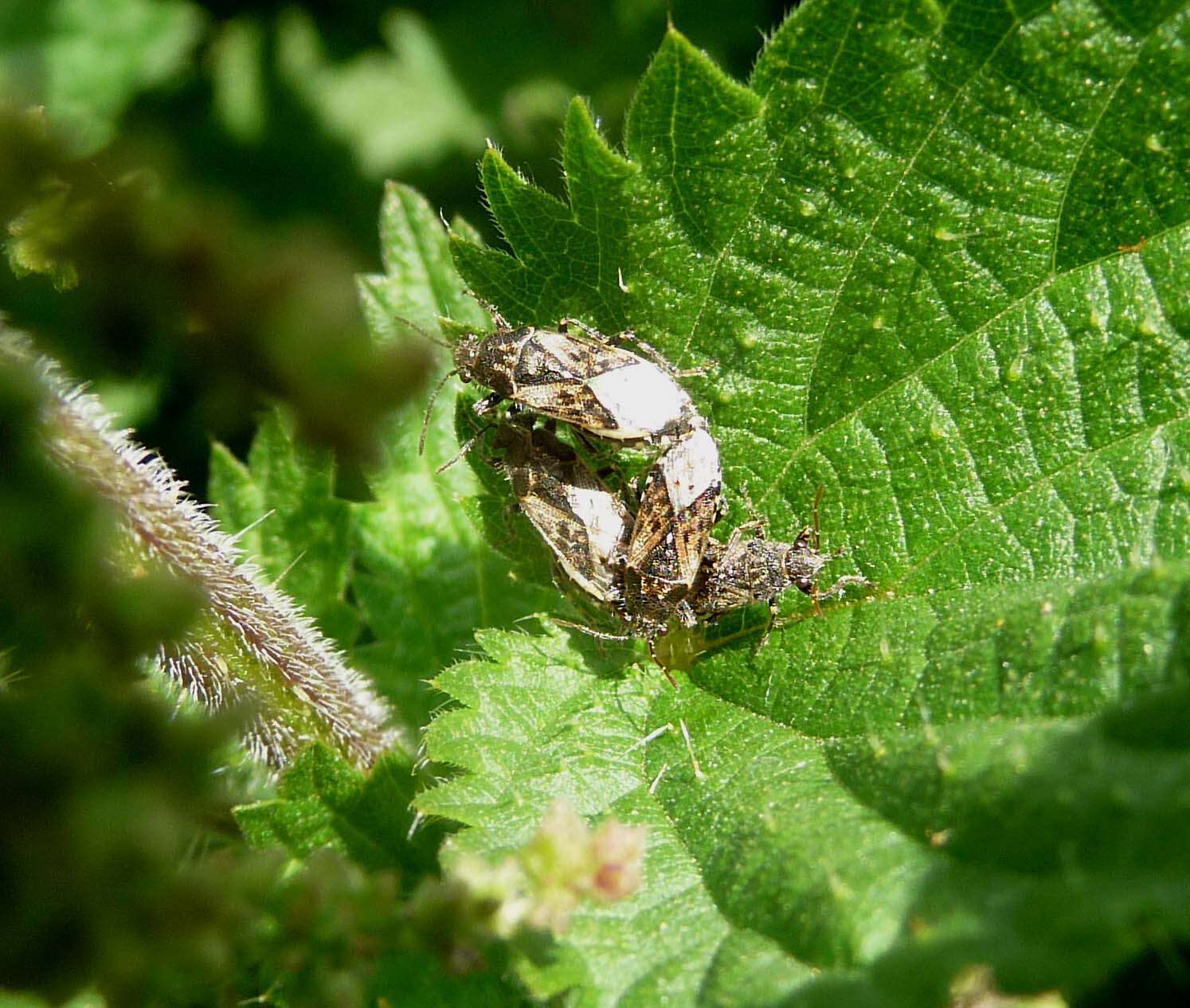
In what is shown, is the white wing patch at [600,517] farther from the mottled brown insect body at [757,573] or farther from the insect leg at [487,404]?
the insect leg at [487,404]

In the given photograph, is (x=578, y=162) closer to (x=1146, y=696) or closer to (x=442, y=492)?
(x=442, y=492)

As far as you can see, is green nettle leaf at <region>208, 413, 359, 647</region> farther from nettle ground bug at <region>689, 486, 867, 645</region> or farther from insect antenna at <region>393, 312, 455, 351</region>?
nettle ground bug at <region>689, 486, 867, 645</region>

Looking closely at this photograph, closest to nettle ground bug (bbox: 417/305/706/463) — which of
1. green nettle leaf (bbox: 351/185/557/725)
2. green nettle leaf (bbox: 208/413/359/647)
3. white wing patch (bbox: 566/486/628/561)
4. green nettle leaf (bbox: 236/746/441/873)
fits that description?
white wing patch (bbox: 566/486/628/561)

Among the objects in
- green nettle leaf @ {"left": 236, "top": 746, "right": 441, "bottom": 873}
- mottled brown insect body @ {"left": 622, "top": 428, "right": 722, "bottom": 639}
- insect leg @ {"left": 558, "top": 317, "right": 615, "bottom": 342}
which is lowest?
green nettle leaf @ {"left": 236, "top": 746, "right": 441, "bottom": 873}

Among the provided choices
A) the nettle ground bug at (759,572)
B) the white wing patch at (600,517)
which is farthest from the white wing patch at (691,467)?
the white wing patch at (600,517)

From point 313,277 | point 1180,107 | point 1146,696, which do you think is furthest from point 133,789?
point 1180,107

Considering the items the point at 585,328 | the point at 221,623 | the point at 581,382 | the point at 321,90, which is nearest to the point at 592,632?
the point at 581,382

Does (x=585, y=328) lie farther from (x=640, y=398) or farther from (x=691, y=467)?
(x=691, y=467)
